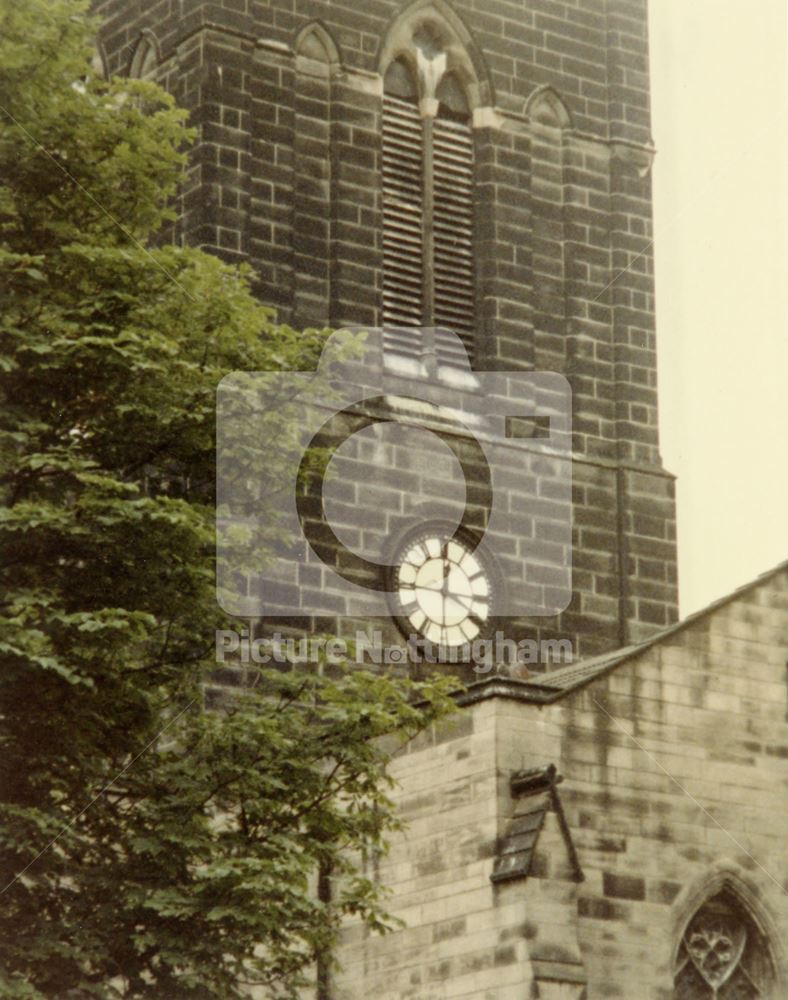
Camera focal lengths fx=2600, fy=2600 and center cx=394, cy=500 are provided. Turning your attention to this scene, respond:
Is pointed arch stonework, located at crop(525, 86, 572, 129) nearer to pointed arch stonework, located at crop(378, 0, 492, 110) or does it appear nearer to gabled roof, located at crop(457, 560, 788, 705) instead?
pointed arch stonework, located at crop(378, 0, 492, 110)

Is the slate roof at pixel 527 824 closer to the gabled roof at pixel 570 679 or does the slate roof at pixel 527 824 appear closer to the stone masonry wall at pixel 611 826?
the stone masonry wall at pixel 611 826

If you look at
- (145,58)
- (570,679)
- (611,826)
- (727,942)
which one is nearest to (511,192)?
(145,58)

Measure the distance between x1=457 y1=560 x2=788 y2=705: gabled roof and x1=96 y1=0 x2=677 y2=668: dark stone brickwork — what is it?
19.1 ft

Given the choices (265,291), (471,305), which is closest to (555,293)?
(471,305)

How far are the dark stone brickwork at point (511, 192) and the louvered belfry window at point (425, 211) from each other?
10.6 inches

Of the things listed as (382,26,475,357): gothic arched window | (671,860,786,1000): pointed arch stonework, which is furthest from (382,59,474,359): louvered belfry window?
(671,860,786,1000): pointed arch stonework

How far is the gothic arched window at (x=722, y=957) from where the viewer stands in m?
30.5

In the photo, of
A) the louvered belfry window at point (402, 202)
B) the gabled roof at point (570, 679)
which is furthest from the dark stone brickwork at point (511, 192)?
the gabled roof at point (570, 679)

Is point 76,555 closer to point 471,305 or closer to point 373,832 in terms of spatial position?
point 373,832

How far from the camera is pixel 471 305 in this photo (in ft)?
132

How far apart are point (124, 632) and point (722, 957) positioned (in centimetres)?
1058

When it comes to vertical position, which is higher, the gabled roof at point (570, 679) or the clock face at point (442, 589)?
the clock face at point (442, 589)

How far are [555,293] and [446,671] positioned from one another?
7162 mm

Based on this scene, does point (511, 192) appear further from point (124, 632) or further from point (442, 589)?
point (124, 632)
